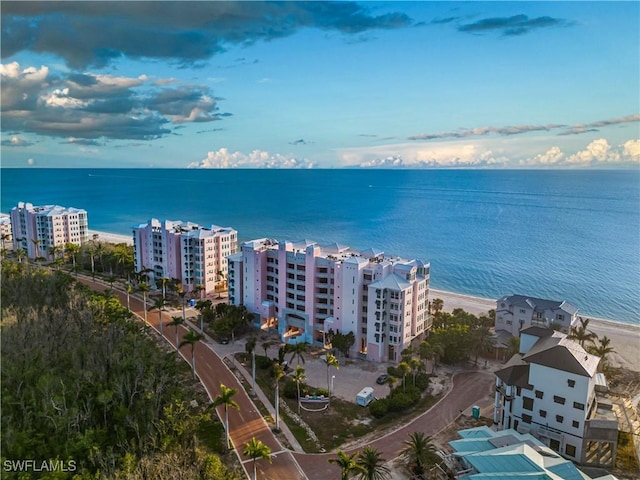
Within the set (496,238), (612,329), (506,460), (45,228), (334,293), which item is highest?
(45,228)

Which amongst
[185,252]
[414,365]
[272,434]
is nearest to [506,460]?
[414,365]

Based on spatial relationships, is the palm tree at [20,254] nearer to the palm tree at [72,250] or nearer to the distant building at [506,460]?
the palm tree at [72,250]

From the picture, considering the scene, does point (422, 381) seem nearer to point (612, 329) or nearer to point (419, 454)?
point (419, 454)

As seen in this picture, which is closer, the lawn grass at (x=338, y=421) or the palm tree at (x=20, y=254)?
the lawn grass at (x=338, y=421)

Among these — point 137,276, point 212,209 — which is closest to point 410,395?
point 137,276

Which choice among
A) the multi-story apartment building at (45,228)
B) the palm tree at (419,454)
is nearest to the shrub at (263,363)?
the palm tree at (419,454)
